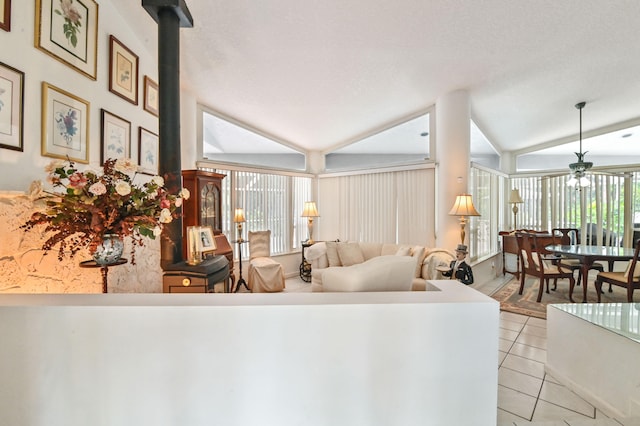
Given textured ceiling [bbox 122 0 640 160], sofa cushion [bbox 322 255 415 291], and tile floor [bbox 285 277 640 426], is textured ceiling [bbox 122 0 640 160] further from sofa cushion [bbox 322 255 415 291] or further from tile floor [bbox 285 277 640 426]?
tile floor [bbox 285 277 640 426]

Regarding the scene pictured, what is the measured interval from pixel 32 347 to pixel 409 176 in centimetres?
470

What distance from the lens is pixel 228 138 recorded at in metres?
5.10

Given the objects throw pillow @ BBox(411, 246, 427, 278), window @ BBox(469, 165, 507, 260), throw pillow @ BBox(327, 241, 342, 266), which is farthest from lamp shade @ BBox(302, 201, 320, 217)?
window @ BBox(469, 165, 507, 260)

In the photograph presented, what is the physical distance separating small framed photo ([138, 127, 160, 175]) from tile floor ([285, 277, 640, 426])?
11.5 ft

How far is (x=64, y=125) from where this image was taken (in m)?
1.93

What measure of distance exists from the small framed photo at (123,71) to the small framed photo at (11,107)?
2.48 ft

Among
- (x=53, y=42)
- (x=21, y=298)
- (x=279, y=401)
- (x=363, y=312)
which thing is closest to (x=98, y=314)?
(x=21, y=298)

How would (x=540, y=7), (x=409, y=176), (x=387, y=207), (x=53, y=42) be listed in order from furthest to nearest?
1. (x=387, y=207)
2. (x=409, y=176)
3. (x=540, y=7)
4. (x=53, y=42)

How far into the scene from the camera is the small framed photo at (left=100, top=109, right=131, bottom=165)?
2.26m

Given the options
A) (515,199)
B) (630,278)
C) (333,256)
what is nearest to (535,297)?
(630,278)

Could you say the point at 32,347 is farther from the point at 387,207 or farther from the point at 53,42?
the point at 387,207

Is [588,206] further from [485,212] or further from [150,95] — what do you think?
[150,95]

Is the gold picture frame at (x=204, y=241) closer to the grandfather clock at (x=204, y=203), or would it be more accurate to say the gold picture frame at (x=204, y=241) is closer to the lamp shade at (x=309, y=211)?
the grandfather clock at (x=204, y=203)

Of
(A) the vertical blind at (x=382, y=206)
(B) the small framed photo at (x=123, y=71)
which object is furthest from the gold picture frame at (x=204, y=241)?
(A) the vertical blind at (x=382, y=206)
